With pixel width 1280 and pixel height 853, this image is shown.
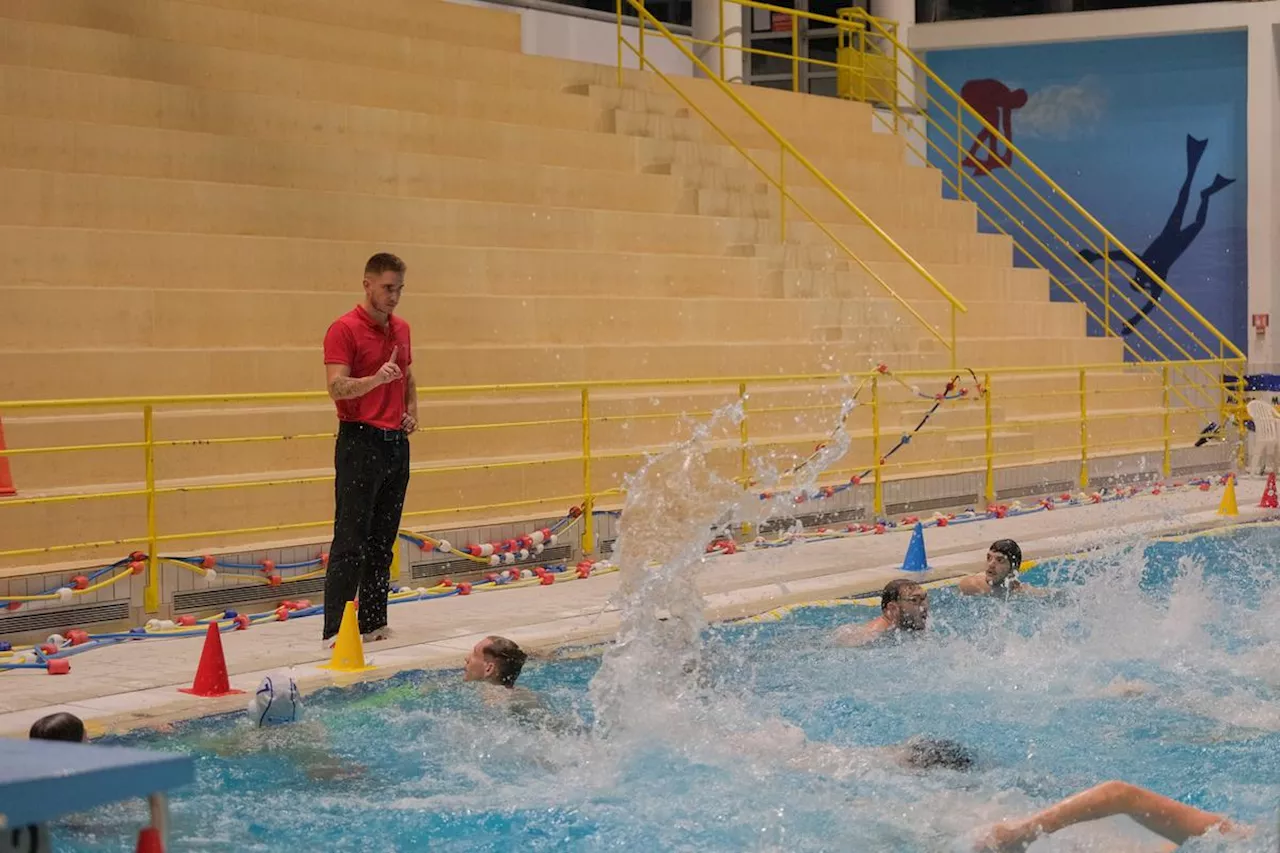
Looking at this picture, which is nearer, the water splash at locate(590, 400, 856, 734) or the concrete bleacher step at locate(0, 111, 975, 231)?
the water splash at locate(590, 400, 856, 734)

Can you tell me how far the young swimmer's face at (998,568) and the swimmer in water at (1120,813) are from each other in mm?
4339

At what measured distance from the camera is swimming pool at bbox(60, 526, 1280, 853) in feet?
17.4

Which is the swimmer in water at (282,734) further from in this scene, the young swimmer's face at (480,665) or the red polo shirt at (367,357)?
the red polo shirt at (367,357)

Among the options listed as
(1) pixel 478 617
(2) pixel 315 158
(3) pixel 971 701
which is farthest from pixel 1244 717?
(2) pixel 315 158

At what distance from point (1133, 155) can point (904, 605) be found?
1326cm

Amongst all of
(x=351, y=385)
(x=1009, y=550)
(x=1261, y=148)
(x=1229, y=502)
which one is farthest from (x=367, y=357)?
(x=1261, y=148)

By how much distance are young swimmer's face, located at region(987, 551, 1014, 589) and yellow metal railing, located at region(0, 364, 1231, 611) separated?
2076mm

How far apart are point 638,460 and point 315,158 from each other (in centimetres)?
323

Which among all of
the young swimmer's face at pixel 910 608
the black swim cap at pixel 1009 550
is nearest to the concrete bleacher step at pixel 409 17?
the black swim cap at pixel 1009 550

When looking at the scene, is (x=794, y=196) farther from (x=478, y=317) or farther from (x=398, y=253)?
(x=398, y=253)

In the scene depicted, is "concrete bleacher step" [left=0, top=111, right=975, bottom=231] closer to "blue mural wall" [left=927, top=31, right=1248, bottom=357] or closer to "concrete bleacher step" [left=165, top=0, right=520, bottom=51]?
"concrete bleacher step" [left=165, top=0, right=520, bottom=51]

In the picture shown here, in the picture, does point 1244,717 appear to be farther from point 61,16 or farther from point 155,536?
point 61,16

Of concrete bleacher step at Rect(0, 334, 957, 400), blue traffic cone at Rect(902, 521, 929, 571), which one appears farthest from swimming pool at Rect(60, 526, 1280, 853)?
concrete bleacher step at Rect(0, 334, 957, 400)

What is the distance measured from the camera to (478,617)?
8.63 metres
